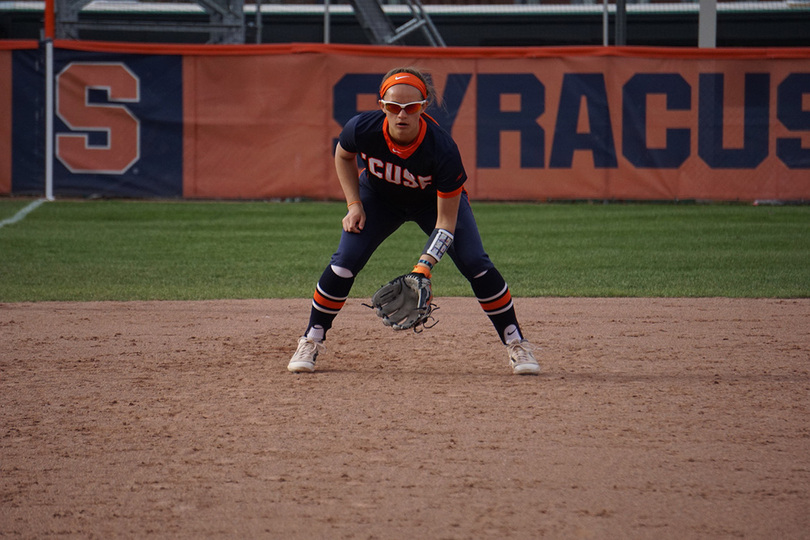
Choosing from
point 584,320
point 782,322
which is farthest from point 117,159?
point 782,322

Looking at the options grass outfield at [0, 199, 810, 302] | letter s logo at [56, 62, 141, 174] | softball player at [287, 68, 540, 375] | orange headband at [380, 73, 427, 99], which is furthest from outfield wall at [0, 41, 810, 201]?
orange headband at [380, 73, 427, 99]

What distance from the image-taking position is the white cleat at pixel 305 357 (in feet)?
16.0

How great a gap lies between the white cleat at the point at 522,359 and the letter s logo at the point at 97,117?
10.9 m

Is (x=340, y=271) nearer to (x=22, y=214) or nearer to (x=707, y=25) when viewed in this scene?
(x=22, y=214)

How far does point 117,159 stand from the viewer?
1462 centimetres

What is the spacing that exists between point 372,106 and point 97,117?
4193 millimetres

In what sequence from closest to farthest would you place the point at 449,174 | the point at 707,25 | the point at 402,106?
the point at 402,106 < the point at 449,174 < the point at 707,25

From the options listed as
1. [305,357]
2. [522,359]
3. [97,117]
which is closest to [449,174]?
[522,359]

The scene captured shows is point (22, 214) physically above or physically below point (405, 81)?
below

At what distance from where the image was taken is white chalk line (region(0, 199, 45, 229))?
1184cm

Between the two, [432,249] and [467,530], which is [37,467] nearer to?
[467,530]

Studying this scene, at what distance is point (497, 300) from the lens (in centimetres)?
487

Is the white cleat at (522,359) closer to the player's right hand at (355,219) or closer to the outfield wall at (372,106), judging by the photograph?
the player's right hand at (355,219)

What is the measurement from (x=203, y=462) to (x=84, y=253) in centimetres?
674
